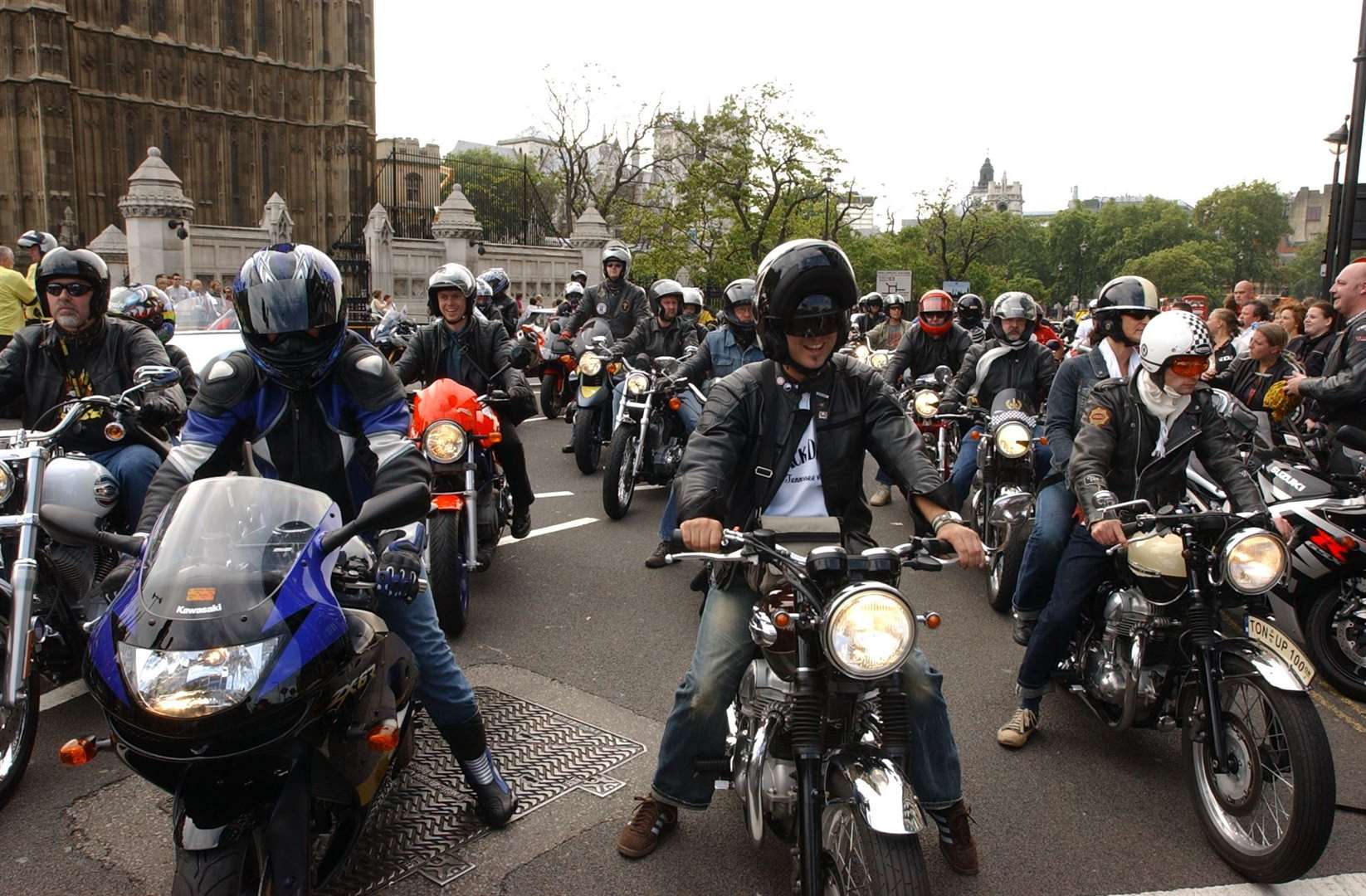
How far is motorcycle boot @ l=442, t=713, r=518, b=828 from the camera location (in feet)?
12.3

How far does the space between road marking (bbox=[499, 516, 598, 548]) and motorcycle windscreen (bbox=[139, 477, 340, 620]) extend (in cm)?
535

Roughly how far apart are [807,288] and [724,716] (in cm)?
139

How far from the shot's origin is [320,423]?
145 inches

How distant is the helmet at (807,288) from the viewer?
3.35 meters

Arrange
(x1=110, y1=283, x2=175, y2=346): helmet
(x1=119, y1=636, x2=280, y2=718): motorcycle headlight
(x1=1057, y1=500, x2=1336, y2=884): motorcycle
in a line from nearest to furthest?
1. (x1=119, y1=636, x2=280, y2=718): motorcycle headlight
2. (x1=1057, y1=500, x2=1336, y2=884): motorcycle
3. (x1=110, y1=283, x2=175, y2=346): helmet

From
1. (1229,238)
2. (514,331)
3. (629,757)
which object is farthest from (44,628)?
(1229,238)

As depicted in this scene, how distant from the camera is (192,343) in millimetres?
9414

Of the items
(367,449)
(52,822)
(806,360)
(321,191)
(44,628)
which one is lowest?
(52,822)

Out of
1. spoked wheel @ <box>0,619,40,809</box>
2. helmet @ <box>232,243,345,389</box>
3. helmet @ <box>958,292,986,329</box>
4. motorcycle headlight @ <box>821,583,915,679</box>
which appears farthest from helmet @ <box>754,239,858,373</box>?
helmet @ <box>958,292,986,329</box>

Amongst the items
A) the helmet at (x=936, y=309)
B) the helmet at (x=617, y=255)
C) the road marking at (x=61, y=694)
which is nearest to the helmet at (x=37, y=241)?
the helmet at (x=617, y=255)

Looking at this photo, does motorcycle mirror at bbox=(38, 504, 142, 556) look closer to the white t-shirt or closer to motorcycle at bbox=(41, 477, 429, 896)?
motorcycle at bbox=(41, 477, 429, 896)

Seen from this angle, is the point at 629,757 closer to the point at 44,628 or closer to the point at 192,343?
the point at 44,628

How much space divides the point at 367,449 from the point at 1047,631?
9.48ft

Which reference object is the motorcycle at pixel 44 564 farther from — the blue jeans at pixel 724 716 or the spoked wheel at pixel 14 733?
the blue jeans at pixel 724 716
